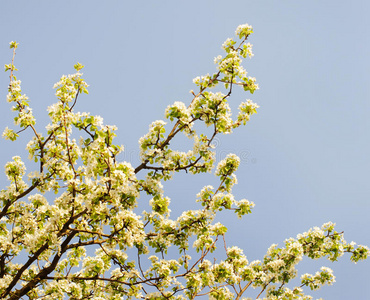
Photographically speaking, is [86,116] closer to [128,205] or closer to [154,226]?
[128,205]

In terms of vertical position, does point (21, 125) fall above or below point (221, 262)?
above

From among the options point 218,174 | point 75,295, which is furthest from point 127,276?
point 218,174

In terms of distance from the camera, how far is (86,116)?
7.66 m

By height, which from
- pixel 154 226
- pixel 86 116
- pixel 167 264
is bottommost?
pixel 167 264

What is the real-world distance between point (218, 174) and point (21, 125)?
19.5 ft

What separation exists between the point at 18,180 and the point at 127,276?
456 centimetres

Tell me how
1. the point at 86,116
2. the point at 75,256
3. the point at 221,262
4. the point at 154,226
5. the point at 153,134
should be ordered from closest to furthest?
the point at 86,116 < the point at 153,134 < the point at 154,226 < the point at 221,262 < the point at 75,256

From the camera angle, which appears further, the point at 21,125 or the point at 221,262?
the point at 221,262

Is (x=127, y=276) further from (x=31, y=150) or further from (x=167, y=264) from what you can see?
(x=31, y=150)

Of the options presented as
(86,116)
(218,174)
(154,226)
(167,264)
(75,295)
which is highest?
(218,174)

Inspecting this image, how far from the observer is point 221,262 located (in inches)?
415

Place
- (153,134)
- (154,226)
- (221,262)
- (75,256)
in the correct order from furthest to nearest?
(75,256), (221,262), (154,226), (153,134)

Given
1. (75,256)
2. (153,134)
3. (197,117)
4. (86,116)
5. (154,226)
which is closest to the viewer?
(86,116)

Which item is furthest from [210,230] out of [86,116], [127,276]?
[86,116]
